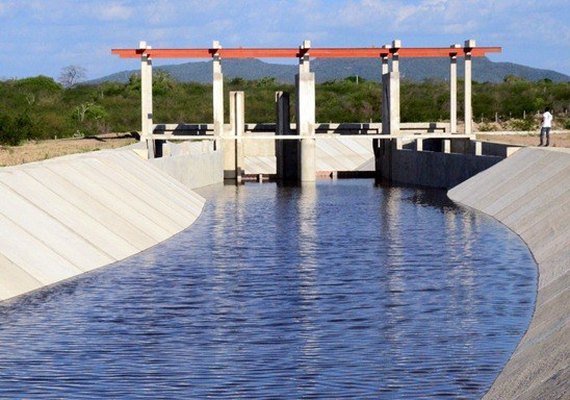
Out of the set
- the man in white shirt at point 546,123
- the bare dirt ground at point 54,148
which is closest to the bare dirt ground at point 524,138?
the man in white shirt at point 546,123

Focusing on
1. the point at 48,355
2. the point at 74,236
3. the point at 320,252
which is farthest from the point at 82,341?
the point at 320,252

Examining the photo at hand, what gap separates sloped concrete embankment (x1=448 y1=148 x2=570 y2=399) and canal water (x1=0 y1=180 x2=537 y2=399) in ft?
1.27

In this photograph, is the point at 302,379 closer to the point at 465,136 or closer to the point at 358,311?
the point at 358,311

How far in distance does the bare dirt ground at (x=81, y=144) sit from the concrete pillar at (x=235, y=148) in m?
4.92

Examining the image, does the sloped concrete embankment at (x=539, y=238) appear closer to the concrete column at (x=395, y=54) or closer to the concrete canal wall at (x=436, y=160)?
the concrete canal wall at (x=436, y=160)

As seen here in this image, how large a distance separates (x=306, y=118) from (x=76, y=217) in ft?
102

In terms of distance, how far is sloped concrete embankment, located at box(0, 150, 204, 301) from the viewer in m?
24.5

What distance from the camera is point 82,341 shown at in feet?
60.0

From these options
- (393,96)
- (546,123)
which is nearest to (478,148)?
(546,123)

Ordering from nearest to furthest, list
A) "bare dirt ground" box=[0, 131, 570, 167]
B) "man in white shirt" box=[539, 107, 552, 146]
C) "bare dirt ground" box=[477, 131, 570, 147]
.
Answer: "man in white shirt" box=[539, 107, 552, 146] → "bare dirt ground" box=[0, 131, 570, 167] → "bare dirt ground" box=[477, 131, 570, 147]

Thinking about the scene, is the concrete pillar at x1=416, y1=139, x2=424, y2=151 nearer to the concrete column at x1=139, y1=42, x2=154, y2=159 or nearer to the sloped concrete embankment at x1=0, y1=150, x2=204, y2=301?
the concrete column at x1=139, y1=42, x2=154, y2=159

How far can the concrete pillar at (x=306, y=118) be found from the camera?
197ft

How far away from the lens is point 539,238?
101ft

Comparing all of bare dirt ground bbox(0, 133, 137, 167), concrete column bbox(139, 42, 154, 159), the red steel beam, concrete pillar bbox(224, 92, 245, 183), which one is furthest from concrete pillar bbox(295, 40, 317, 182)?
bare dirt ground bbox(0, 133, 137, 167)
